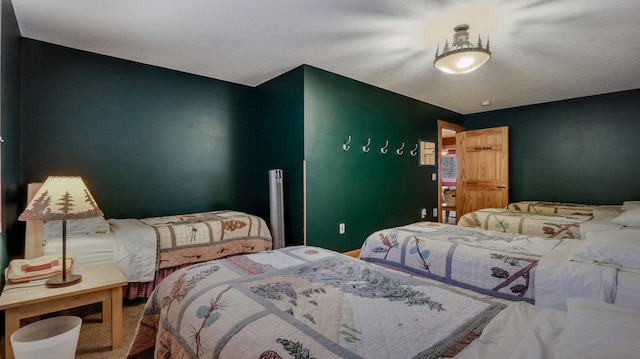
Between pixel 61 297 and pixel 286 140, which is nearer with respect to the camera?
pixel 61 297

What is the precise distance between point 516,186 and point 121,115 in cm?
615

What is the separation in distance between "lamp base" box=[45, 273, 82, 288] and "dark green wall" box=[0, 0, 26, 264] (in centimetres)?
36

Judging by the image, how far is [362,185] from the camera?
4.10 meters

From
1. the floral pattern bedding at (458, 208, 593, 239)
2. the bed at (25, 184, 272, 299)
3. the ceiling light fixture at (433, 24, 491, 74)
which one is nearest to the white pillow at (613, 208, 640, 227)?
the floral pattern bedding at (458, 208, 593, 239)

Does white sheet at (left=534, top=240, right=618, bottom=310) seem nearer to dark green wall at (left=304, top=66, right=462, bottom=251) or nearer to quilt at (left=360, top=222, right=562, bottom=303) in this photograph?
quilt at (left=360, top=222, right=562, bottom=303)

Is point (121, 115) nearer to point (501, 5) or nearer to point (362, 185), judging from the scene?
point (362, 185)

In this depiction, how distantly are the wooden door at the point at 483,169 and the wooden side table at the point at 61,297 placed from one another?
5.53 meters

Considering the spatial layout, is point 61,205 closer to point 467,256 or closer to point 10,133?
point 10,133

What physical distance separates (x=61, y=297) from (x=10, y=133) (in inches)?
57.4

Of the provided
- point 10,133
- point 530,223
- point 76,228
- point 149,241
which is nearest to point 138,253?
point 149,241

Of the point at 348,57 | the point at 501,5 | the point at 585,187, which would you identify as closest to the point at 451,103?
the point at 585,187

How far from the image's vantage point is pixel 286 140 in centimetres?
375

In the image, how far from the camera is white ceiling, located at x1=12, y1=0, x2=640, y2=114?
2.29 meters

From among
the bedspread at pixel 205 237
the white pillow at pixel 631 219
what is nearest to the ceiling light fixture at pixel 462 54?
the white pillow at pixel 631 219
